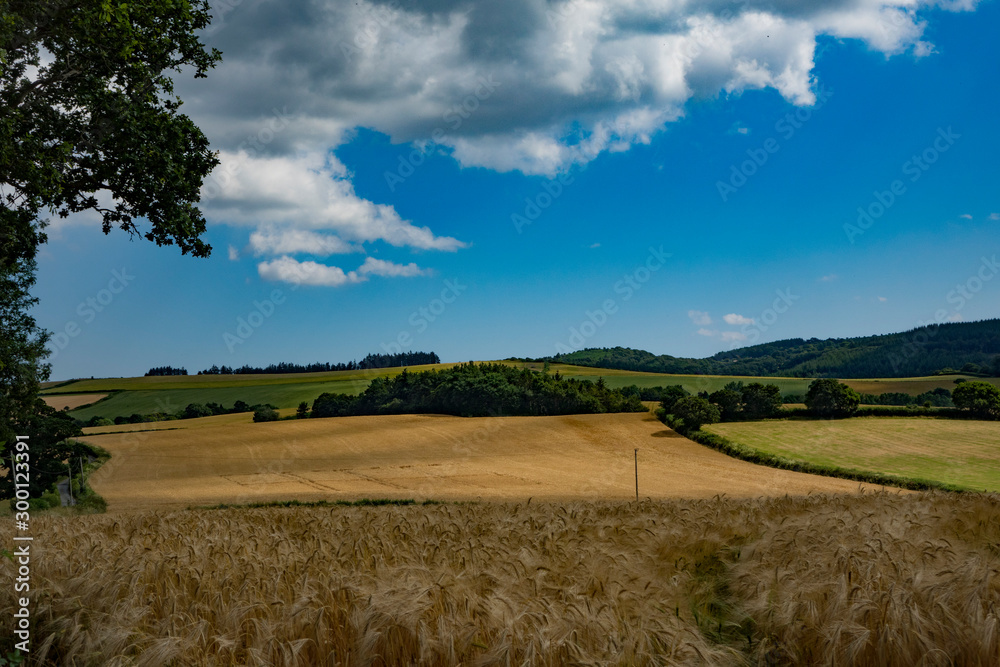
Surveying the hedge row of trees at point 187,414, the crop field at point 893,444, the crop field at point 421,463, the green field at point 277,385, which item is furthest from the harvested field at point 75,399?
the crop field at point 893,444

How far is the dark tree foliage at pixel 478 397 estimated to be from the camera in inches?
3009

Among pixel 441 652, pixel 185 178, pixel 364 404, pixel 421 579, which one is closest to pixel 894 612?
pixel 441 652

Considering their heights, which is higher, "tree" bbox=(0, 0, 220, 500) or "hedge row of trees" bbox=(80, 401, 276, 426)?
"tree" bbox=(0, 0, 220, 500)

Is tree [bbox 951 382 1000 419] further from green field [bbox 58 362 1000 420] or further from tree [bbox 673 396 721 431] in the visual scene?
tree [bbox 673 396 721 431]

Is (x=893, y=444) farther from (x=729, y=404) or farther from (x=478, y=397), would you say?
(x=478, y=397)

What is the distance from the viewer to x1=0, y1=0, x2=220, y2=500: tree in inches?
422

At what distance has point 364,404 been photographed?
82.8 metres

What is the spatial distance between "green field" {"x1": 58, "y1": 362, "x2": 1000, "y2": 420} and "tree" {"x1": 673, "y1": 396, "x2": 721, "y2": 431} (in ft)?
49.1

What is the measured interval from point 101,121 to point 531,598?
41.8 ft

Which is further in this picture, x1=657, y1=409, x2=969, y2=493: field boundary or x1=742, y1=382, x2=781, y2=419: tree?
x1=742, y1=382, x2=781, y2=419: tree

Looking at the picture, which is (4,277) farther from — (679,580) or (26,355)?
(679,580)

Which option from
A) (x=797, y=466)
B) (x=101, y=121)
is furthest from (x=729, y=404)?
(x=101, y=121)

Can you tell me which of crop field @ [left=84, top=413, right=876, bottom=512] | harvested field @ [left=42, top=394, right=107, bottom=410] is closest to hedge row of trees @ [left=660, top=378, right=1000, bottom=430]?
crop field @ [left=84, top=413, right=876, bottom=512]

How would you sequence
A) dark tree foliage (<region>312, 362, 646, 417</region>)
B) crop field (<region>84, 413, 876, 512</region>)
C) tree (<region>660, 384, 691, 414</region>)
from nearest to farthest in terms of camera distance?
crop field (<region>84, 413, 876, 512</region>) < tree (<region>660, 384, 691, 414</region>) < dark tree foliage (<region>312, 362, 646, 417</region>)
